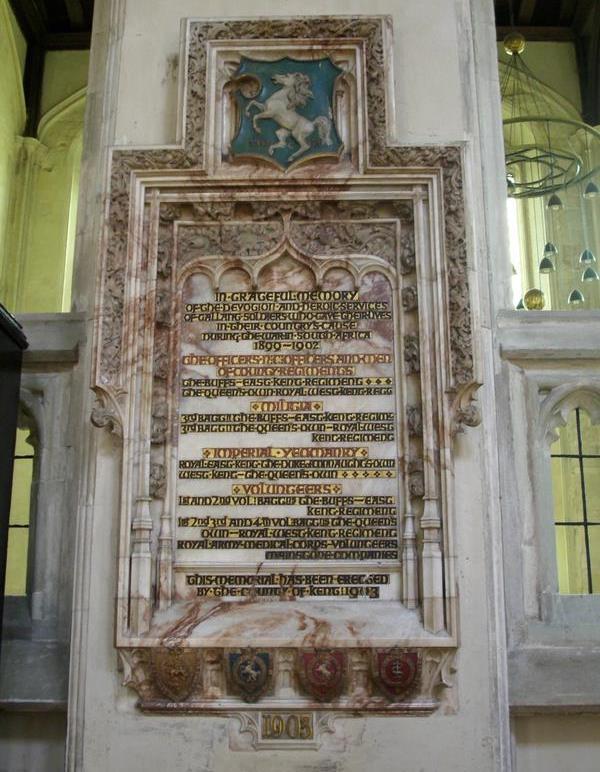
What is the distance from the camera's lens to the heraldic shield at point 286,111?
6.32m

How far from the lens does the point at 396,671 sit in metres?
5.39

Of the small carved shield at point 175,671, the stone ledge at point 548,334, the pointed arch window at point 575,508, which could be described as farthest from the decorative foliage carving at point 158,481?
the pointed arch window at point 575,508

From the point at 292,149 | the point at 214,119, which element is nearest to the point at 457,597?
the point at 292,149

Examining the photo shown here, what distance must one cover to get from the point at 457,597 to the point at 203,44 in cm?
394

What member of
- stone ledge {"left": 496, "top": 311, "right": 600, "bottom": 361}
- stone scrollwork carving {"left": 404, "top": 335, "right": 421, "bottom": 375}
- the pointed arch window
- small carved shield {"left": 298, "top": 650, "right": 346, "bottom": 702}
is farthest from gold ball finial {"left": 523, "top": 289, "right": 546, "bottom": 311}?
small carved shield {"left": 298, "top": 650, "right": 346, "bottom": 702}

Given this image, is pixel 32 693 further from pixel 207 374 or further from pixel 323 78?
pixel 323 78

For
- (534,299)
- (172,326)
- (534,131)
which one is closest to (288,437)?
(172,326)

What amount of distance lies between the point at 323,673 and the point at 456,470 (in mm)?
1410

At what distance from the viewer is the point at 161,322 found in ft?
20.0

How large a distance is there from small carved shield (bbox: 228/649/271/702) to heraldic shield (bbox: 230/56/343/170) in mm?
3049

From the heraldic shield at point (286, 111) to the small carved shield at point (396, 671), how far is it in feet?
10.2

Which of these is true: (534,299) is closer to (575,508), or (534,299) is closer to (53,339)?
(575,508)

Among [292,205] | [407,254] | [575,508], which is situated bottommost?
[575,508]

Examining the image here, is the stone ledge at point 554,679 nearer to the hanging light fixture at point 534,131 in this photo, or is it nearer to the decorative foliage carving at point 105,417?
the decorative foliage carving at point 105,417
